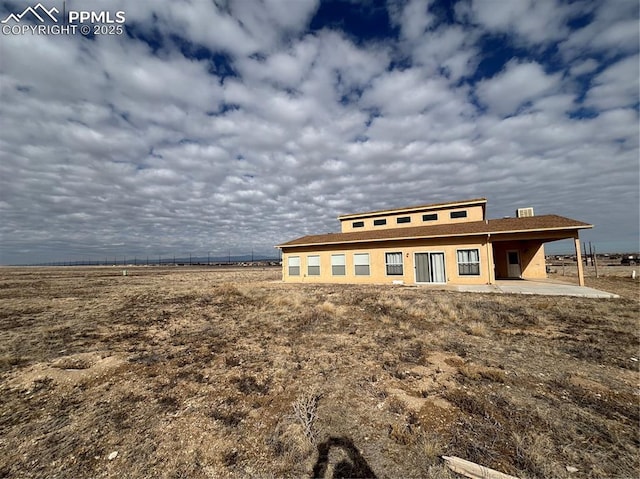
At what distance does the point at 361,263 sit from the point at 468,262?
7.57 m

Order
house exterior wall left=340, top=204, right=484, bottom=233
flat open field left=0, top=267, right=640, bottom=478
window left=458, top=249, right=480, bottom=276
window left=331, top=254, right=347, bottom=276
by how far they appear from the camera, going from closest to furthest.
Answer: flat open field left=0, top=267, right=640, bottom=478
window left=458, top=249, right=480, bottom=276
window left=331, top=254, right=347, bottom=276
house exterior wall left=340, top=204, right=484, bottom=233

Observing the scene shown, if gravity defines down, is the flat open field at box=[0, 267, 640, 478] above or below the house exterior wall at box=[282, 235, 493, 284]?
below

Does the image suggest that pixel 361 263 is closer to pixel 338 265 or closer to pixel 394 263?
pixel 338 265

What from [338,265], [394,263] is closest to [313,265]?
[338,265]

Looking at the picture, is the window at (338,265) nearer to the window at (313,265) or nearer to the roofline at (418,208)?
the window at (313,265)

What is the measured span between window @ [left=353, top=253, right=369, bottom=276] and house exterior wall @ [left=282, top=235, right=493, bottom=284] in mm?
164

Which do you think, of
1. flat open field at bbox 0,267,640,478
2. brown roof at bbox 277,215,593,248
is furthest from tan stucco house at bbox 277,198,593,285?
flat open field at bbox 0,267,640,478

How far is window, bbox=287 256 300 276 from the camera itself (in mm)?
25500

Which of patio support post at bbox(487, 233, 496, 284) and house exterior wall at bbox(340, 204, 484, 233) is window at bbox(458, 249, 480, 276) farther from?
house exterior wall at bbox(340, 204, 484, 233)

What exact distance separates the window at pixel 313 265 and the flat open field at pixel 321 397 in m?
13.9

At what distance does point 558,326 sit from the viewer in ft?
31.1

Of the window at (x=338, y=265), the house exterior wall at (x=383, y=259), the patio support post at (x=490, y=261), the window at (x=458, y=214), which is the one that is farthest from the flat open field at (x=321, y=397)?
the window at (x=458, y=214)

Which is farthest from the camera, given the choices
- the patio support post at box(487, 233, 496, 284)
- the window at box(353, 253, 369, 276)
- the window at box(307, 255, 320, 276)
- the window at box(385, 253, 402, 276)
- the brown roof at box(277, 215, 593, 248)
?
the window at box(307, 255, 320, 276)

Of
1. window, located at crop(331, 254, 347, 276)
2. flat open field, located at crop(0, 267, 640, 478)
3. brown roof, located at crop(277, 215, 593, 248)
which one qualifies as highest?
brown roof, located at crop(277, 215, 593, 248)
